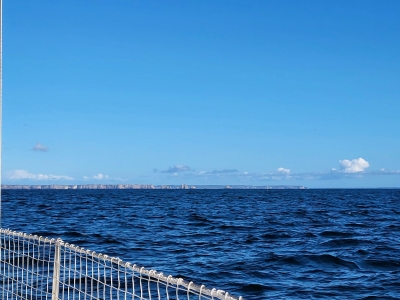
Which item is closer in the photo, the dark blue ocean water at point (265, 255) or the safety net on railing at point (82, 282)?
the safety net on railing at point (82, 282)

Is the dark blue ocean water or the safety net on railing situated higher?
the safety net on railing

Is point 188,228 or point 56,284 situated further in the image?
point 188,228

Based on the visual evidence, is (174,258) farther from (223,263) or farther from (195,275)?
(195,275)

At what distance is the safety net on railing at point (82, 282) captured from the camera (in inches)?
237

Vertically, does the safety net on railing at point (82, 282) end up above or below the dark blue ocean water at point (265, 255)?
above

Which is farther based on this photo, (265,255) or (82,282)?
(265,255)

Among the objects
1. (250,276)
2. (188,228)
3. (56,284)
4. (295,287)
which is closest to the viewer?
(56,284)

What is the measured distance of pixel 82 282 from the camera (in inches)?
548

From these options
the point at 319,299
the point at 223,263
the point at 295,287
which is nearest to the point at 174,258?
the point at 223,263

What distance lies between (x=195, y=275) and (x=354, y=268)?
5.51m

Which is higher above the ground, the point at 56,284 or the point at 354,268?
the point at 56,284

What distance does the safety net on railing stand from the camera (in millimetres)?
6012

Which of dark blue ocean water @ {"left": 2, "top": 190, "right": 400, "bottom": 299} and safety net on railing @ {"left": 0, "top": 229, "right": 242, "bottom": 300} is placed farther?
dark blue ocean water @ {"left": 2, "top": 190, "right": 400, "bottom": 299}

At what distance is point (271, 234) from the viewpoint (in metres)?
27.1
